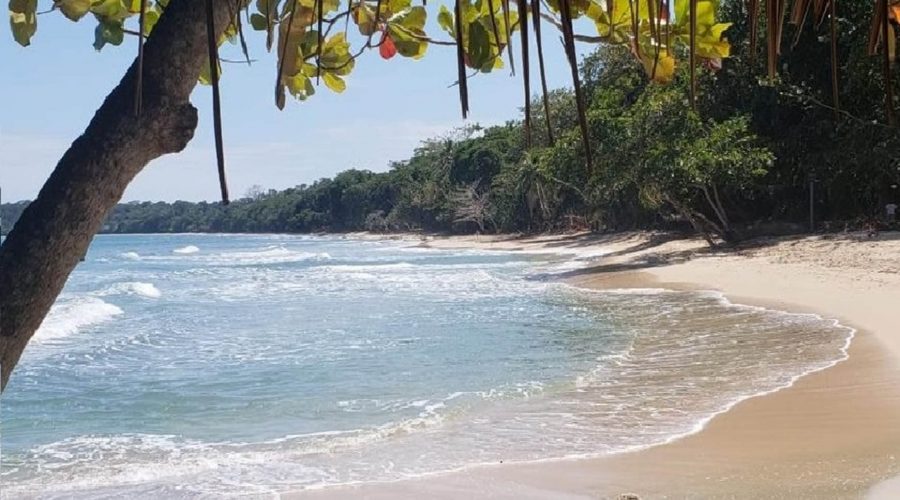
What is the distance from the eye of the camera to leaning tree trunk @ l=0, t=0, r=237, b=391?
110cm

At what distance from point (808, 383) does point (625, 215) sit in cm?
2903

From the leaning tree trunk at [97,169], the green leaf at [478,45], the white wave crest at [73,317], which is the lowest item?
the white wave crest at [73,317]

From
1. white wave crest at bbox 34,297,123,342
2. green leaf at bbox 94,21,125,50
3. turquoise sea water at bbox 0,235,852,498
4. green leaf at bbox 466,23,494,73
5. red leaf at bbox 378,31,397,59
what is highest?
green leaf at bbox 94,21,125,50

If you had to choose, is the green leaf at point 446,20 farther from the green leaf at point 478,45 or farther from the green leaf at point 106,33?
the green leaf at point 106,33

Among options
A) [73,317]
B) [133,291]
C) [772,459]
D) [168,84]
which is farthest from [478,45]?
[133,291]

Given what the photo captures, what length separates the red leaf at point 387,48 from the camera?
66.2 inches

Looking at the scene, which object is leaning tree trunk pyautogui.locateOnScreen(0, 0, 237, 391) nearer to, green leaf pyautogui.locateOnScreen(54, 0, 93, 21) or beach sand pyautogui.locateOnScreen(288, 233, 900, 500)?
green leaf pyautogui.locateOnScreen(54, 0, 93, 21)

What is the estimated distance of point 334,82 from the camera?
75.2 inches

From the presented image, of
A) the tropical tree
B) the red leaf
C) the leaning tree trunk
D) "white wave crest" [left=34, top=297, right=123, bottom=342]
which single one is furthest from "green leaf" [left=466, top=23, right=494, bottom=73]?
"white wave crest" [left=34, top=297, right=123, bottom=342]

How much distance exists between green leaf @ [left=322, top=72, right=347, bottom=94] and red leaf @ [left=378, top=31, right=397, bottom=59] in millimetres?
180

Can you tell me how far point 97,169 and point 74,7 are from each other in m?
0.56

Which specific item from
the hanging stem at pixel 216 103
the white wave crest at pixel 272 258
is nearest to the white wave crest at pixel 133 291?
the white wave crest at pixel 272 258

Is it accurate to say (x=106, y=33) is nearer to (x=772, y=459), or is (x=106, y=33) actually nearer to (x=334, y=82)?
(x=334, y=82)

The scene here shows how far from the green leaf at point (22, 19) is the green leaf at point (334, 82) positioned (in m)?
0.56
